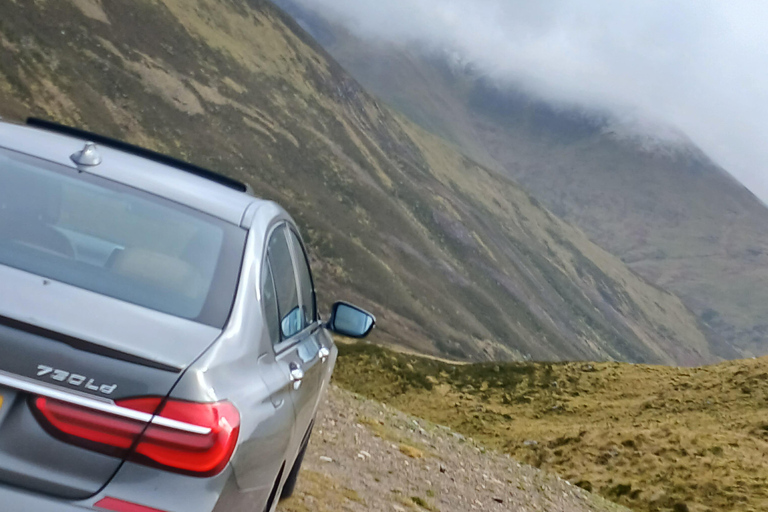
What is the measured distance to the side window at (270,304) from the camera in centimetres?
371

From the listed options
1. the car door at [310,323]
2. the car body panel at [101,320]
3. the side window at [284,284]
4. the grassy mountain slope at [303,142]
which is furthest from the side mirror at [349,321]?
the grassy mountain slope at [303,142]

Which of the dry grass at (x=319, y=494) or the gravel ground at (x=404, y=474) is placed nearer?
the dry grass at (x=319, y=494)

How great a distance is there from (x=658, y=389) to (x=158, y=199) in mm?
27094

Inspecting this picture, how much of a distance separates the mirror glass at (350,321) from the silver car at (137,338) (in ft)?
4.77

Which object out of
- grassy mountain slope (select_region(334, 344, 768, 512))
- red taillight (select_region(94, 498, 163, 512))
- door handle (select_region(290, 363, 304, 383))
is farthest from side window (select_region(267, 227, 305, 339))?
grassy mountain slope (select_region(334, 344, 768, 512))

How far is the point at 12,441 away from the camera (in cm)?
263

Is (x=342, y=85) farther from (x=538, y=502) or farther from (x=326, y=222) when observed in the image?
(x=538, y=502)

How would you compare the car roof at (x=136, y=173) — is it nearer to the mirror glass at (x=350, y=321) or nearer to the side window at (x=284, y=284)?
the side window at (x=284, y=284)

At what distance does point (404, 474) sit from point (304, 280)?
6.25 metres

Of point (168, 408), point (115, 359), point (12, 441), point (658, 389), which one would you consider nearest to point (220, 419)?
point (168, 408)

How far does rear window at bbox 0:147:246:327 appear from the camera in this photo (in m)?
3.27

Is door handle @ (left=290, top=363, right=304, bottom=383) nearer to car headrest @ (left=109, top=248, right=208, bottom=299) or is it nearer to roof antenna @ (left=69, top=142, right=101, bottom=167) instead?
car headrest @ (left=109, top=248, right=208, bottom=299)

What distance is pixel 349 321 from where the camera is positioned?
618 centimetres

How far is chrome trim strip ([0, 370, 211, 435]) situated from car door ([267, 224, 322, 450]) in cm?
109
